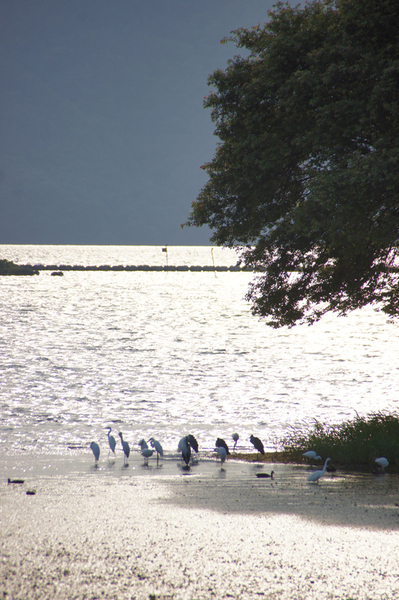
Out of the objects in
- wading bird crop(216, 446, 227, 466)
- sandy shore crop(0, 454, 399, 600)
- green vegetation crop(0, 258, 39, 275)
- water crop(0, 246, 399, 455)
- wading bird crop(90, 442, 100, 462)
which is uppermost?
green vegetation crop(0, 258, 39, 275)

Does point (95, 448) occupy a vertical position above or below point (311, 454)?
above

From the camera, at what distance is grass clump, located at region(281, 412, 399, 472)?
38.4ft

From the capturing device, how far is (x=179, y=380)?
26.7 metres

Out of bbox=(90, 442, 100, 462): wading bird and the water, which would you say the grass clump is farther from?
bbox=(90, 442, 100, 462): wading bird

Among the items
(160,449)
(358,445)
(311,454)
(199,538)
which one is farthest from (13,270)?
(199,538)

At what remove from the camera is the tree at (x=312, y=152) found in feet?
35.2

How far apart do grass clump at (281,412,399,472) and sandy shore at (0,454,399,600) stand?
1359 mm

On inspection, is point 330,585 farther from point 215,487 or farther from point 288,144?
point 288,144

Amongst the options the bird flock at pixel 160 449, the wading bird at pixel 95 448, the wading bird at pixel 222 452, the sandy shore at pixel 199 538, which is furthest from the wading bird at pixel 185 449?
the wading bird at pixel 95 448

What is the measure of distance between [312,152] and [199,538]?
30.7 feet

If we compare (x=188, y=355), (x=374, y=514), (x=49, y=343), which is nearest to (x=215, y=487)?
(x=374, y=514)

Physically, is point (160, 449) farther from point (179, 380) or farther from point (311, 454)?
point (179, 380)

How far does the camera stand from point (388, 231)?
10.9 m

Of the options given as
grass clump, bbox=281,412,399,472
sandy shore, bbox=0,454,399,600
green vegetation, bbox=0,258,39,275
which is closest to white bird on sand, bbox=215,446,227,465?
sandy shore, bbox=0,454,399,600
